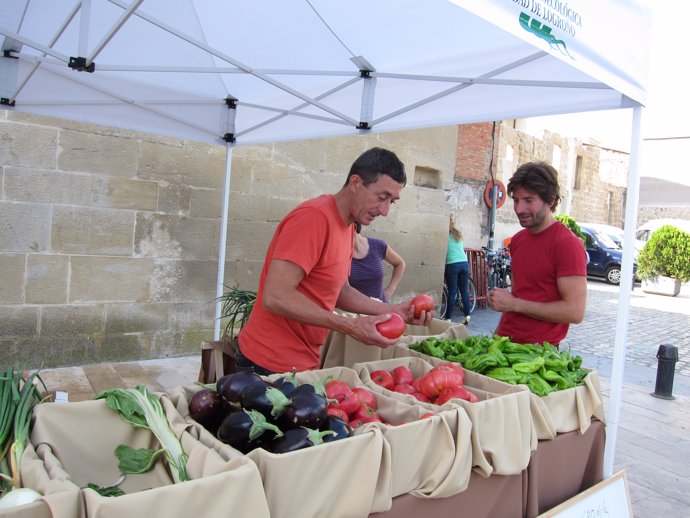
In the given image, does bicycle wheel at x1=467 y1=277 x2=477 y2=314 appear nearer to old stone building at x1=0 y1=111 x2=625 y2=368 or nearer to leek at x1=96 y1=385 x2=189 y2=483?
old stone building at x1=0 y1=111 x2=625 y2=368

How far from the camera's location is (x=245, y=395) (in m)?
1.67

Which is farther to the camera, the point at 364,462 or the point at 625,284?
the point at 625,284

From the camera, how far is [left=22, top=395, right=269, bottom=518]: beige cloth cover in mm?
1193

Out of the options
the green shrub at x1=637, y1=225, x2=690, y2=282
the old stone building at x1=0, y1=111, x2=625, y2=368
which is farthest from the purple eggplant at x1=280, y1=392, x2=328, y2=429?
the green shrub at x1=637, y1=225, x2=690, y2=282

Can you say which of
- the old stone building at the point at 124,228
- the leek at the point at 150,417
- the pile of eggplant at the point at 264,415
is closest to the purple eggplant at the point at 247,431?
the pile of eggplant at the point at 264,415

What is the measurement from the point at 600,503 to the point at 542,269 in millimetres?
1164

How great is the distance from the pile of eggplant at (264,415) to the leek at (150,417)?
0.43ft

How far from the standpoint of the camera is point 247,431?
1.57 m

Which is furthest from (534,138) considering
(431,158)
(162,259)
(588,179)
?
(162,259)

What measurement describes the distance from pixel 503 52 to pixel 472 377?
1.67 metres

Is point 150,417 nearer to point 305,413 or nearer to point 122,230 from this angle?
point 305,413

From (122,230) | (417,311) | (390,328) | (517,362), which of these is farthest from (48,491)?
(122,230)

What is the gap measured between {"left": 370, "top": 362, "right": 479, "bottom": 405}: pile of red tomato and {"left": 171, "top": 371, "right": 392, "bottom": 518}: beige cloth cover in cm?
64

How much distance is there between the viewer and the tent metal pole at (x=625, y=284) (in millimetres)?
2645
